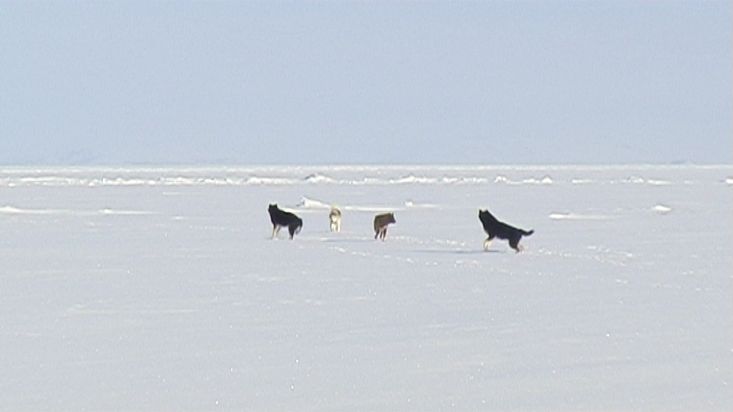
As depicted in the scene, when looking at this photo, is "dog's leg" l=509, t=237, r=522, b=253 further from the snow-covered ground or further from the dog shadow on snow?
the dog shadow on snow

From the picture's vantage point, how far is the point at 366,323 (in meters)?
7.79

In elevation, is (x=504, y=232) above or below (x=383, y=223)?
below

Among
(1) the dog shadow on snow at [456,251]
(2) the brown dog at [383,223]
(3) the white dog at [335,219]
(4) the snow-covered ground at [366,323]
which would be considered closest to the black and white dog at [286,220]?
(4) the snow-covered ground at [366,323]

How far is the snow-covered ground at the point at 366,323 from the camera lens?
561cm

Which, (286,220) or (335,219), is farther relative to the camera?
(335,219)

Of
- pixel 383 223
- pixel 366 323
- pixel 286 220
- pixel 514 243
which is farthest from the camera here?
pixel 286 220

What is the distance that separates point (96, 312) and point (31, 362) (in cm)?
199

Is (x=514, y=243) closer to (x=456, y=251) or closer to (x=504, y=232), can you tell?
(x=504, y=232)

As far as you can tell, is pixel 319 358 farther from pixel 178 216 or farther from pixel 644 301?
pixel 178 216

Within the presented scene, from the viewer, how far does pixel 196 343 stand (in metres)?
6.96

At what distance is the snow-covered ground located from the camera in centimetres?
561

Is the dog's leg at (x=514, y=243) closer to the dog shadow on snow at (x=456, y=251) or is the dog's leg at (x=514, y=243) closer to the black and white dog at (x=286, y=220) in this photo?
the dog shadow on snow at (x=456, y=251)

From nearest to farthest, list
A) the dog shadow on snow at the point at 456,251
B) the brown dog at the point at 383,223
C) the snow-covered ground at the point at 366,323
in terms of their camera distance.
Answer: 1. the snow-covered ground at the point at 366,323
2. the dog shadow on snow at the point at 456,251
3. the brown dog at the point at 383,223

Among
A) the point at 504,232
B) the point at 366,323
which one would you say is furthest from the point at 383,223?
the point at 366,323
